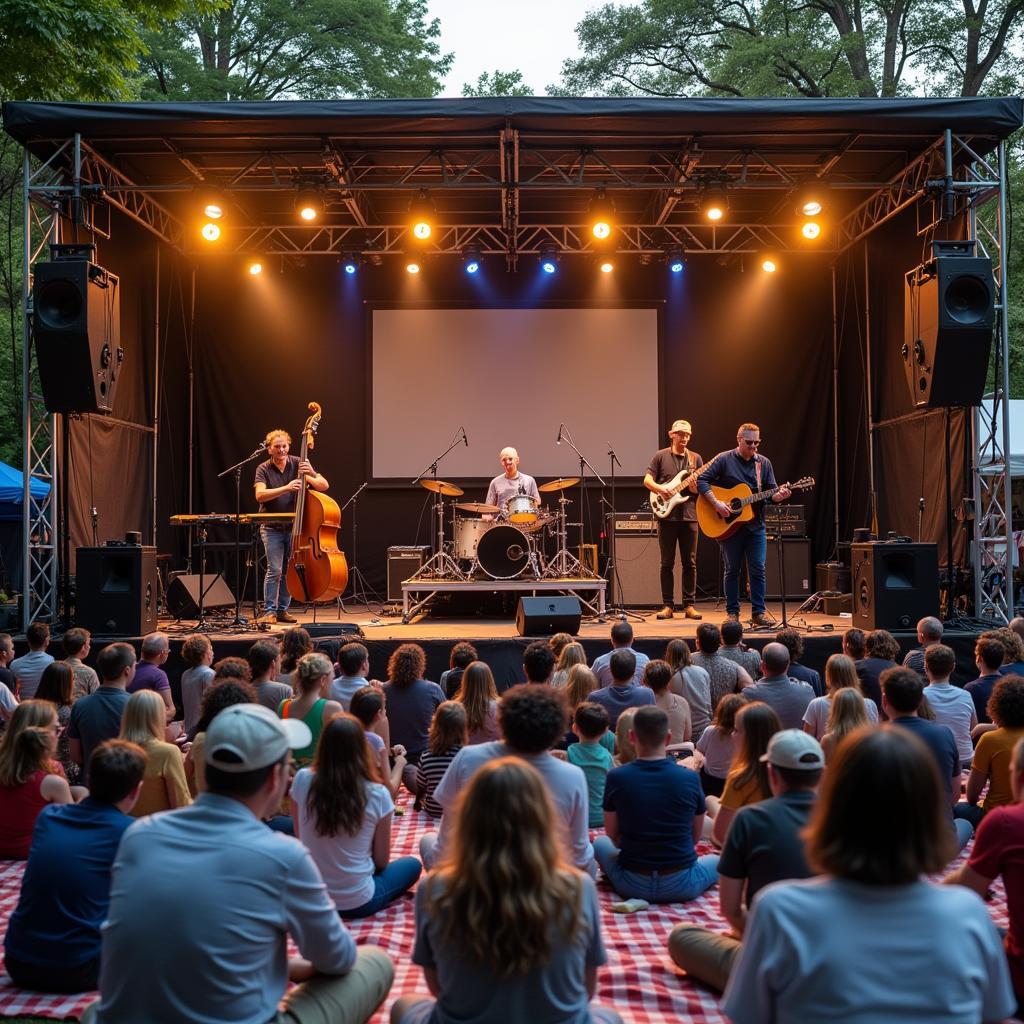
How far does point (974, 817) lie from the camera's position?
16.8 ft

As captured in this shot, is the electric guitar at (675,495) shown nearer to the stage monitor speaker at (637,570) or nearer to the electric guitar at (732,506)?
the electric guitar at (732,506)

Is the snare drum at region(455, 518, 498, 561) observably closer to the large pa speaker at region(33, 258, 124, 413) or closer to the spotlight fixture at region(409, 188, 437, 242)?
the spotlight fixture at region(409, 188, 437, 242)

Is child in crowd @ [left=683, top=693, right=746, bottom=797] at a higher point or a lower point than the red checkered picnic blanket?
higher

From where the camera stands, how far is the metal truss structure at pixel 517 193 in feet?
31.7

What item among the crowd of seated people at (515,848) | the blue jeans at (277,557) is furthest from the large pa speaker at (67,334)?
the crowd of seated people at (515,848)

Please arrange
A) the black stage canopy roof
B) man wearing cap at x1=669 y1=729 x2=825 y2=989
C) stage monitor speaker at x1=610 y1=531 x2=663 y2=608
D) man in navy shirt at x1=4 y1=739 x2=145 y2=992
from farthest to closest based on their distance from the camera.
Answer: stage monitor speaker at x1=610 y1=531 x2=663 y2=608 → the black stage canopy roof → man in navy shirt at x1=4 y1=739 x2=145 y2=992 → man wearing cap at x1=669 y1=729 x2=825 y2=989

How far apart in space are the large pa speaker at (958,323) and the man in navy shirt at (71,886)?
26.1ft

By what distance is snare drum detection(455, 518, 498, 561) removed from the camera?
11.5 meters

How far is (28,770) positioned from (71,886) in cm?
125

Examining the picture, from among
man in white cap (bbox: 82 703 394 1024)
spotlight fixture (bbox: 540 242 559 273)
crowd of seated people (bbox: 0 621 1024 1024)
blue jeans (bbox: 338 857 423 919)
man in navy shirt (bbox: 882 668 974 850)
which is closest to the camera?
crowd of seated people (bbox: 0 621 1024 1024)

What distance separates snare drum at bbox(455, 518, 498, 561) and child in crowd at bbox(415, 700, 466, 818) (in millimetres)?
6033

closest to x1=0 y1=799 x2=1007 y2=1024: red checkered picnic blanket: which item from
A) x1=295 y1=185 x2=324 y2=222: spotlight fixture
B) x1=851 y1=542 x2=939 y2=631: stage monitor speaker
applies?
x1=851 y1=542 x2=939 y2=631: stage monitor speaker

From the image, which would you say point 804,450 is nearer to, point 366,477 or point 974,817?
point 366,477

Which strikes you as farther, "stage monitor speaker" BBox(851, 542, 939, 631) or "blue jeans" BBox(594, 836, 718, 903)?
"stage monitor speaker" BBox(851, 542, 939, 631)
